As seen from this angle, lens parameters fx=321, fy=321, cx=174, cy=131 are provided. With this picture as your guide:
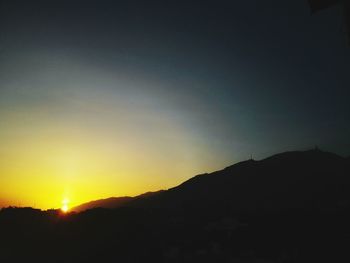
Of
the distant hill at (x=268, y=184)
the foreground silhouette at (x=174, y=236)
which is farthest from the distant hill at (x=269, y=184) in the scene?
the foreground silhouette at (x=174, y=236)

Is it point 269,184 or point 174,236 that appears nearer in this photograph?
point 174,236

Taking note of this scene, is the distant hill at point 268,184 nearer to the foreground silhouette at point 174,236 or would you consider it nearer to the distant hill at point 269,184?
the distant hill at point 269,184

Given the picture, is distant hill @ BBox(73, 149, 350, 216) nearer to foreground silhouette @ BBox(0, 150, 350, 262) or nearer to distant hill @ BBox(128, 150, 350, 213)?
distant hill @ BBox(128, 150, 350, 213)

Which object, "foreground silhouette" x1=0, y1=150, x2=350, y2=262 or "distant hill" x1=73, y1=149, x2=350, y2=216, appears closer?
"foreground silhouette" x1=0, y1=150, x2=350, y2=262

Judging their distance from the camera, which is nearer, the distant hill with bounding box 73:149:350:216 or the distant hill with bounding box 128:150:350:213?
the distant hill with bounding box 128:150:350:213

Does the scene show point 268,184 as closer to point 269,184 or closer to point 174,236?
point 269,184

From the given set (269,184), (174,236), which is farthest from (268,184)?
(174,236)

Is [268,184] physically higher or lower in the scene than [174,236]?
higher

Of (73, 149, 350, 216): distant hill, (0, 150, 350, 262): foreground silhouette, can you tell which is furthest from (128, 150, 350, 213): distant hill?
(0, 150, 350, 262): foreground silhouette

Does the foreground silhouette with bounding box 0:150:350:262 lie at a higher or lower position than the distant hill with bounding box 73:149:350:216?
lower

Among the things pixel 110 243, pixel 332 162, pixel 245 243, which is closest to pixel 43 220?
pixel 110 243

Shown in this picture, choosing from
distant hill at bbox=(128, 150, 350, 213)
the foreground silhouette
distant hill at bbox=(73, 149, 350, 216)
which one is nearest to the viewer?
the foreground silhouette

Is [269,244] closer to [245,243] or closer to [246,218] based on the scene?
[245,243]

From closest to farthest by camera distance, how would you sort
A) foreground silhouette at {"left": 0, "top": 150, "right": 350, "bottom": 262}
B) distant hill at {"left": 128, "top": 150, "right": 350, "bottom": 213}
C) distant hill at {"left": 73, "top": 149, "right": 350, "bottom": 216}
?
foreground silhouette at {"left": 0, "top": 150, "right": 350, "bottom": 262}, distant hill at {"left": 128, "top": 150, "right": 350, "bottom": 213}, distant hill at {"left": 73, "top": 149, "right": 350, "bottom": 216}
